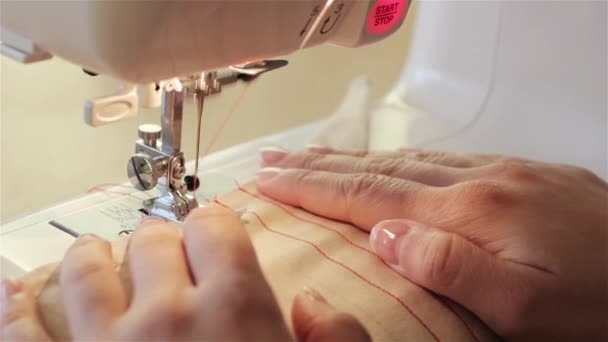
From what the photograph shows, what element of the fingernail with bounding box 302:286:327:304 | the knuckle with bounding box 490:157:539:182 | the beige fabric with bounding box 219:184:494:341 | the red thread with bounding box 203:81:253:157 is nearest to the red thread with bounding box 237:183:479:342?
the beige fabric with bounding box 219:184:494:341

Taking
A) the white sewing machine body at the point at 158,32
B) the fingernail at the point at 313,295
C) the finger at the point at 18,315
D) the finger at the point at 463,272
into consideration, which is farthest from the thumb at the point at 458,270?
the finger at the point at 18,315

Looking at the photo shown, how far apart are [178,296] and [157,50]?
0.58ft

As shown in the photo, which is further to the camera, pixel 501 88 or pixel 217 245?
pixel 501 88

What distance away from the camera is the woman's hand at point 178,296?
1.63ft

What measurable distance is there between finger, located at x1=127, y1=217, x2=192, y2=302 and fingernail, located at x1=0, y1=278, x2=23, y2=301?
99 mm

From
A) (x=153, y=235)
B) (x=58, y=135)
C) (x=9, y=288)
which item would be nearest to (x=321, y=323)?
(x=153, y=235)

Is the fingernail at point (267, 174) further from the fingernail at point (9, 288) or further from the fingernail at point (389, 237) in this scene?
the fingernail at point (9, 288)

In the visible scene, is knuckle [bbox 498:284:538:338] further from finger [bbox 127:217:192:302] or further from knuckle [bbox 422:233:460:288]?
finger [bbox 127:217:192:302]

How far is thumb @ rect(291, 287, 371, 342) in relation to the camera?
1.79 ft

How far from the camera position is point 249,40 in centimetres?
59

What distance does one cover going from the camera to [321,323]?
0.55 meters

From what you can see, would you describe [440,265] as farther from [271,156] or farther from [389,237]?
[271,156]

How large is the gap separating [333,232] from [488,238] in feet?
0.53

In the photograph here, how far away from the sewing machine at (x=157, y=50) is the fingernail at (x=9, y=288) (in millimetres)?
128
